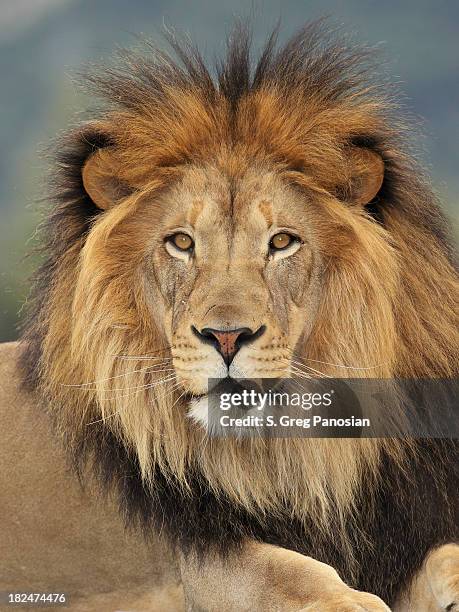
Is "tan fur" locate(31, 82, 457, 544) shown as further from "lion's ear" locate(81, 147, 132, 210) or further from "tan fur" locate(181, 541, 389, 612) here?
"tan fur" locate(181, 541, 389, 612)

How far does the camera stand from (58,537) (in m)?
4.72

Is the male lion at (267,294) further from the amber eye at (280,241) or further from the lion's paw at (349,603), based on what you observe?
the lion's paw at (349,603)

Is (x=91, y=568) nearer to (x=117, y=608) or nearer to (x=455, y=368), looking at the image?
A: (x=117, y=608)

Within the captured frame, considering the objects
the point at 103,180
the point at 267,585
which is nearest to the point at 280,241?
the point at 103,180

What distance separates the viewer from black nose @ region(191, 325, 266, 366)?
333 cm

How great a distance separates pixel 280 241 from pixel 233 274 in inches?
7.3

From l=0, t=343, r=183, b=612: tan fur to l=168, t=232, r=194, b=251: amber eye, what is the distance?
1.21m

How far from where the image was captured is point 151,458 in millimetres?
3801

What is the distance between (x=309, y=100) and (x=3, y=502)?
6.41ft

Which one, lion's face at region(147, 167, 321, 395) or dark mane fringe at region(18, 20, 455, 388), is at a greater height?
dark mane fringe at region(18, 20, 455, 388)

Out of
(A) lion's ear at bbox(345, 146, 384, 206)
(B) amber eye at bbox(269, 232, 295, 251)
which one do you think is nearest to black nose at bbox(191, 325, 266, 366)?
(B) amber eye at bbox(269, 232, 295, 251)

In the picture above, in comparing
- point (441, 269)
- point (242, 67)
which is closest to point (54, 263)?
point (242, 67)

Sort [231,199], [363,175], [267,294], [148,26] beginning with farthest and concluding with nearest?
[148,26] → [363,175] → [231,199] → [267,294]

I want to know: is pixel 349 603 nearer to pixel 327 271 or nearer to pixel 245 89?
pixel 327 271
